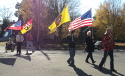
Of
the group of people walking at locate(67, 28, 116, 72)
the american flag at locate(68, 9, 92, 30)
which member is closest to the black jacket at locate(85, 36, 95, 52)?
the group of people walking at locate(67, 28, 116, 72)

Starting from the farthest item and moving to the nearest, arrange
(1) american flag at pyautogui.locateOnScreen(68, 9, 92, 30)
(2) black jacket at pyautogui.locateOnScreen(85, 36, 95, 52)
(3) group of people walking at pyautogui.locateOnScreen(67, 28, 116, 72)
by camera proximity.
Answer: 1. (1) american flag at pyautogui.locateOnScreen(68, 9, 92, 30)
2. (2) black jacket at pyautogui.locateOnScreen(85, 36, 95, 52)
3. (3) group of people walking at pyautogui.locateOnScreen(67, 28, 116, 72)

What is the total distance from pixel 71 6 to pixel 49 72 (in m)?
28.7

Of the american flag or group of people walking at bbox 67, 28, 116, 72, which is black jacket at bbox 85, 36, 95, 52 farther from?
the american flag

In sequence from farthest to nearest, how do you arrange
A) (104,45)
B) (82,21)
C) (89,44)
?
(82,21) < (89,44) < (104,45)

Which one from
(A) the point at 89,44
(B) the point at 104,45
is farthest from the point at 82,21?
(B) the point at 104,45

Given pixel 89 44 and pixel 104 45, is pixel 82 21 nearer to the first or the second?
pixel 89 44

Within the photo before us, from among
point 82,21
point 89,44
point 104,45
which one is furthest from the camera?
point 82,21

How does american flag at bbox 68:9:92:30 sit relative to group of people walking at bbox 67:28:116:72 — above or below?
above

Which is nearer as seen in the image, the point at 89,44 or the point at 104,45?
the point at 104,45

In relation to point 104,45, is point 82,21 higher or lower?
higher

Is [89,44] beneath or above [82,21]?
beneath

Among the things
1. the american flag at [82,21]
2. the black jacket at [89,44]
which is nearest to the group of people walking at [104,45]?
the black jacket at [89,44]

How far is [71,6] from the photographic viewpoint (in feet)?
114

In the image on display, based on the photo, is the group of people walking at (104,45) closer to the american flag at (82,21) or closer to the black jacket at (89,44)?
the black jacket at (89,44)
